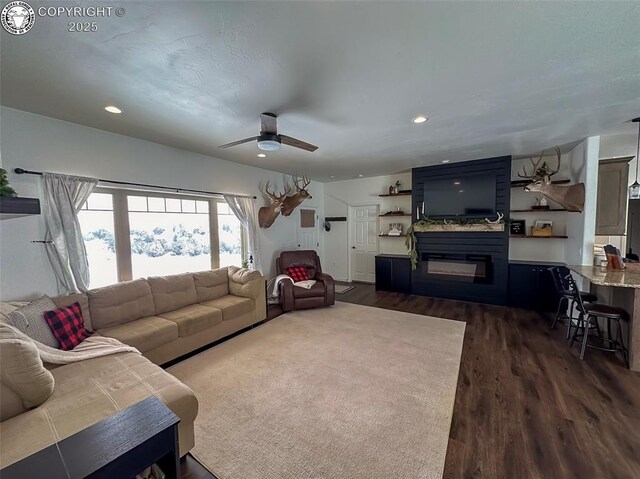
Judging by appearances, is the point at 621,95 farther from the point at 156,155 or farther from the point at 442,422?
the point at 156,155

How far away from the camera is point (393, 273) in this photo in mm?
5840

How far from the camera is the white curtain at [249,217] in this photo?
4643mm

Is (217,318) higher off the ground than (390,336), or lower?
higher

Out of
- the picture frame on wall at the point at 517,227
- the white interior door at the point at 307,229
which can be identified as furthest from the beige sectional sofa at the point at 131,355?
the picture frame on wall at the point at 517,227

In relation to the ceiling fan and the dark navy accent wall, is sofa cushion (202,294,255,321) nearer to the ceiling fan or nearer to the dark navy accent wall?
the ceiling fan

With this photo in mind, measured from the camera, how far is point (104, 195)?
317cm

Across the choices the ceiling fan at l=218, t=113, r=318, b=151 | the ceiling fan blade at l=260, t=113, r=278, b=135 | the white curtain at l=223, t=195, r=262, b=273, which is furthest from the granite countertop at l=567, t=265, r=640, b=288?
the white curtain at l=223, t=195, r=262, b=273

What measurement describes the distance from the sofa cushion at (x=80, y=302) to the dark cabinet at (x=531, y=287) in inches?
247

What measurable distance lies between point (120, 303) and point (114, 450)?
249cm

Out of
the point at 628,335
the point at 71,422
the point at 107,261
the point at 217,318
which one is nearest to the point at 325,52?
the point at 71,422

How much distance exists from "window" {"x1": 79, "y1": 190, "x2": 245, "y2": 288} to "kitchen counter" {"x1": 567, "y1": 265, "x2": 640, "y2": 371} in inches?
202

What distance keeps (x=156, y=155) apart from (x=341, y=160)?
291 centimetres

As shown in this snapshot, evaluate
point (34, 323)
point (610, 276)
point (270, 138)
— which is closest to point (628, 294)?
point (610, 276)

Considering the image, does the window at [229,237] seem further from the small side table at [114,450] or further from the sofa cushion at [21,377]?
the small side table at [114,450]
